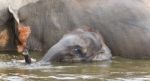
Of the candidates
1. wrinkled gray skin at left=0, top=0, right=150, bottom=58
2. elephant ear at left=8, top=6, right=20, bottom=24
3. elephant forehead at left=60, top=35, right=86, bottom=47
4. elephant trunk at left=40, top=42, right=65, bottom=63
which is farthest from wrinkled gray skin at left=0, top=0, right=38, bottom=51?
elephant trunk at left=40, top=42, right=65, bottom=63

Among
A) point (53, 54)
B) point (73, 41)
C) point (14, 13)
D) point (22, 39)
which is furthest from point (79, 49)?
point (14, 13)

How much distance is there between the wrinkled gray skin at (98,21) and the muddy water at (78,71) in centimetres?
51

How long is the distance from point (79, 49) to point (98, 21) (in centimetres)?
99

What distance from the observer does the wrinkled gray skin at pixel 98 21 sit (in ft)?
24.6

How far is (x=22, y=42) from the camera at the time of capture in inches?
317

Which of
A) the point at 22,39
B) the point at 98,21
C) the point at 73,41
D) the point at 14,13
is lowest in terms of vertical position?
the point at 73,41

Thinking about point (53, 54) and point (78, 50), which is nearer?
point (53, 54)

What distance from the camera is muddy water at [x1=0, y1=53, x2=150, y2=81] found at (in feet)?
18.1

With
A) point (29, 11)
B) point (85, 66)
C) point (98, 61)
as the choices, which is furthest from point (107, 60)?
point (29, 11)

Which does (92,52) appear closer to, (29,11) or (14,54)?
(14,54)

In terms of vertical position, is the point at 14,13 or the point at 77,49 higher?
the point at 14,13

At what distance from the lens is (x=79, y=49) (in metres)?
6.98

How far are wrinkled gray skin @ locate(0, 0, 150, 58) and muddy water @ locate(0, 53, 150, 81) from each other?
0.51m

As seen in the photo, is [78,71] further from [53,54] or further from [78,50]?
[78,50]
